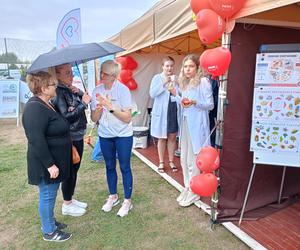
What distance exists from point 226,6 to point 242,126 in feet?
3.48

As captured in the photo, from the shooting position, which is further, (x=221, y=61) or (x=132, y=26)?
(x=132, y=26)

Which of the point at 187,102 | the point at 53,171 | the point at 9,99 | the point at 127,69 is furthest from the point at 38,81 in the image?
the point at 9,99

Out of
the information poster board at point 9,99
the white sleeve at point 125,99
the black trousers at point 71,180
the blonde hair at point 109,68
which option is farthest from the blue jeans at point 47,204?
the information poster board at point 9,99

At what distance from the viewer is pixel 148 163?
434cm

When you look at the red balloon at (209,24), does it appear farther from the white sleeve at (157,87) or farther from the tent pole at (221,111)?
the white sleeve at (157,87)

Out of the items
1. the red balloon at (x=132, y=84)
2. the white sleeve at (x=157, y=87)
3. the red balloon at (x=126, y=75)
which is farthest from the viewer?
the red balloon at (x=132, y=84)

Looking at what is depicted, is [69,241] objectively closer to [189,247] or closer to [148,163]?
[189,247]

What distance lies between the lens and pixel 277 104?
223cm

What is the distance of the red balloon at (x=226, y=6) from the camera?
1.90 m

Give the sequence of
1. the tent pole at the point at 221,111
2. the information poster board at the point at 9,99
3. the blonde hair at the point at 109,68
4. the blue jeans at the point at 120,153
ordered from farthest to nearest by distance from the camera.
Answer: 1. the information poster board at the point at 9,99
2. the blue jeans at the point at 120,153
3. the blonde hair at the point at 109,68
4. the tent pole at the point at 221,111

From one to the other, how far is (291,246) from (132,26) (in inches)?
131

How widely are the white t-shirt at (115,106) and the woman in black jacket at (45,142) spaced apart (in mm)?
419

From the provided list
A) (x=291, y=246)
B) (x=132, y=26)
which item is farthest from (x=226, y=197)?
(x=132, y=26)

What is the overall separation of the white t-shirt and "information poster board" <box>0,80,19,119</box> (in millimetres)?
6471
